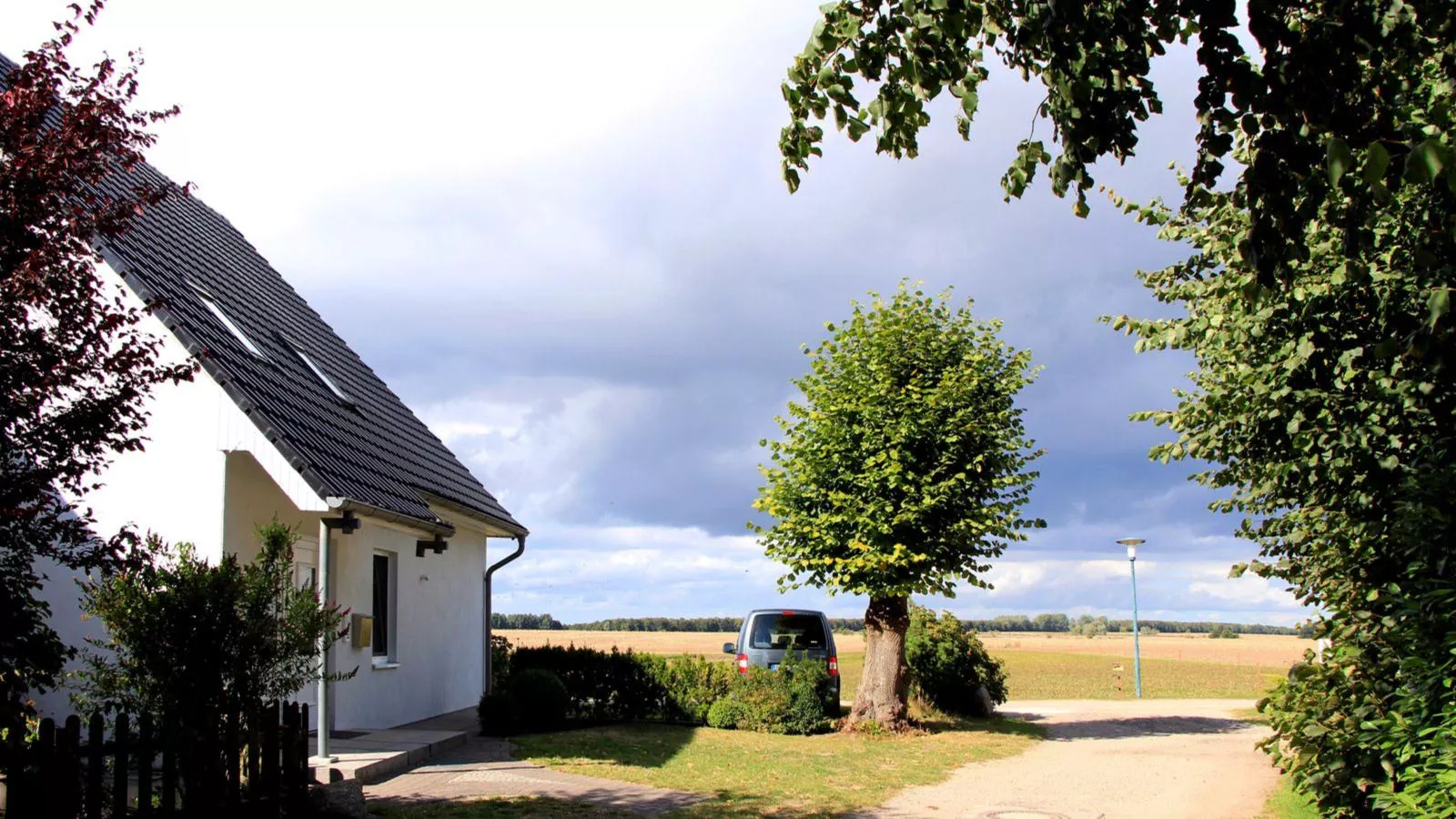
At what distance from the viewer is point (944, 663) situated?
21.6m

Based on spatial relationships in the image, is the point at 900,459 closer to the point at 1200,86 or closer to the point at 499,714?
the point at 499,714

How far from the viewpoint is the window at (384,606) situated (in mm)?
15445

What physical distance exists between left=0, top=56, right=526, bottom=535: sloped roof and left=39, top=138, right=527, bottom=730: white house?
4 cm

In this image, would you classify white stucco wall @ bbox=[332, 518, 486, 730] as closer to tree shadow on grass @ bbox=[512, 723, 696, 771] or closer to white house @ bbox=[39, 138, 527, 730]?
white house @ bbox=[39, 138, 527, 730]

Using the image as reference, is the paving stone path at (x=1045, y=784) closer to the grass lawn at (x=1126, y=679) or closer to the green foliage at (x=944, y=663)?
the green foliage at (x=944, y=663)

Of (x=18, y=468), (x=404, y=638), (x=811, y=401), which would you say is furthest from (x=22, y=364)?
(x=811, y=401)

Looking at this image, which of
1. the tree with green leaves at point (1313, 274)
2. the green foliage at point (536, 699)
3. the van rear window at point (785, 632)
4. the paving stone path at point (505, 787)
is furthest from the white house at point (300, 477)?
the tree with green leaves at point (1313, 274)

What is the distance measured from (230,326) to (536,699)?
6.69 meters

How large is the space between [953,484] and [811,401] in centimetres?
280

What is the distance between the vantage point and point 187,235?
16.1m

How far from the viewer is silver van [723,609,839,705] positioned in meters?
19.2

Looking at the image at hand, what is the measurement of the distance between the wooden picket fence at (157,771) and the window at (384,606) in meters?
6.36

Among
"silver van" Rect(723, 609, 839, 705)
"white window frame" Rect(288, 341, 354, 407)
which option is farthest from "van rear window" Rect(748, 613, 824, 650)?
"white window frame" Rect(288, 341, 354, 407)

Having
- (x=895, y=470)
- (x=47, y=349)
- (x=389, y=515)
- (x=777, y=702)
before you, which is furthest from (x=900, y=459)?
(x=47, y=349)
